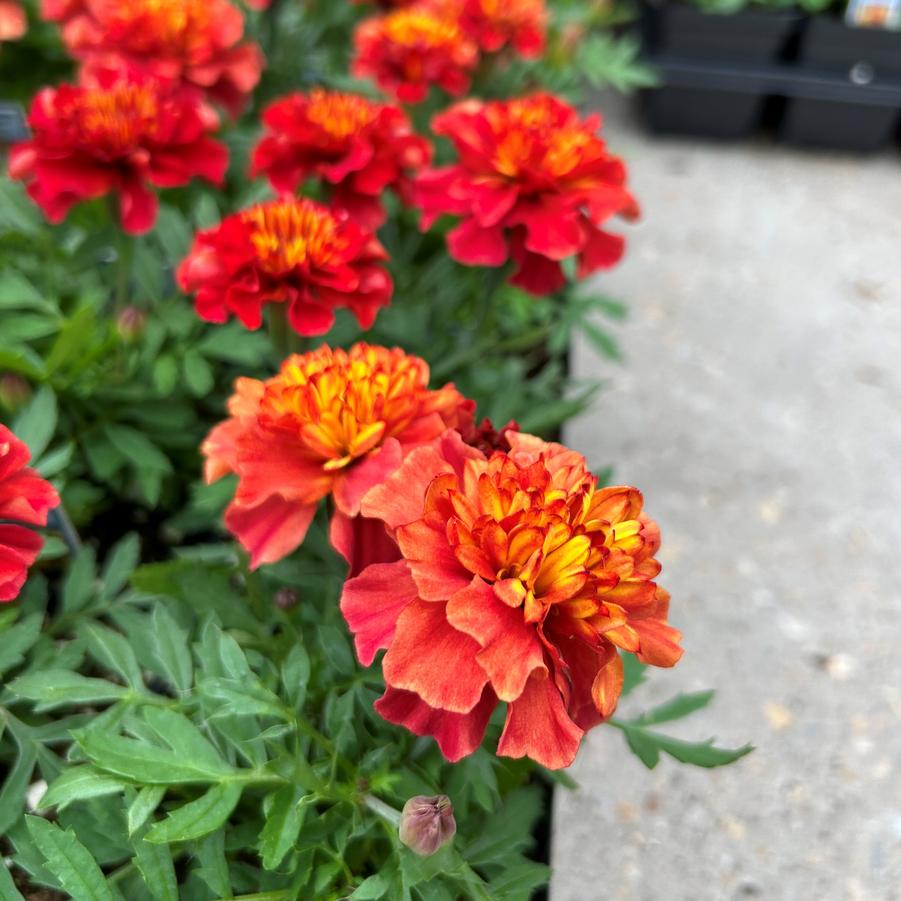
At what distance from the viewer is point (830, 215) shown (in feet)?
6.33

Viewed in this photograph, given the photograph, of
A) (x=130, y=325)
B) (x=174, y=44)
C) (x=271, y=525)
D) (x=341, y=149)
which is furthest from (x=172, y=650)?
(x=174, y=44)

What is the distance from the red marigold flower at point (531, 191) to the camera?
77 cm

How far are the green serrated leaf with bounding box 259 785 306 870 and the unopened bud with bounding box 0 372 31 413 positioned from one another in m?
0.46

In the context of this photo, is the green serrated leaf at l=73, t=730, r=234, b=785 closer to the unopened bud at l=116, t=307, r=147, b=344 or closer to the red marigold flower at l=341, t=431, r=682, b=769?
the red marigold flower at l=341, t=431, r=682, b=769

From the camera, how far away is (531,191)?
79 centimetres

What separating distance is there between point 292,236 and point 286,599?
0.95 ft

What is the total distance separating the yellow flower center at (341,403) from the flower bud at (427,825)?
20 centimetres

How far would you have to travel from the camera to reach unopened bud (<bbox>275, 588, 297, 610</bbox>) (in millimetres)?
712

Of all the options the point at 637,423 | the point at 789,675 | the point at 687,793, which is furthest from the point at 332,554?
the point at 637,423

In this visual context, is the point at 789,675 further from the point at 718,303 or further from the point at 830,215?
the point at 830,215

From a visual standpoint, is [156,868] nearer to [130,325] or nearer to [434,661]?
[434,661]

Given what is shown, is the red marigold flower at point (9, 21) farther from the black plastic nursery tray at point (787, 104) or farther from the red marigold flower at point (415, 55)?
the black plastic nursery tray at point (787, 104)

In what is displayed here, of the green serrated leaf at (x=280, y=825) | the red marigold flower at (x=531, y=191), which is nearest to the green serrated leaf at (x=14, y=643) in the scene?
the green serrated leaf at (x=280, y=825)

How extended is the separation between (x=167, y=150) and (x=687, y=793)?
826 mm
